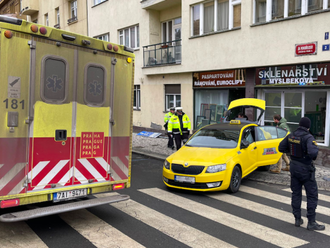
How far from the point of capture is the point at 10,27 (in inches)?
182

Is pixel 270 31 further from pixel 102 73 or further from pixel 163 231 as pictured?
pixel 163 231

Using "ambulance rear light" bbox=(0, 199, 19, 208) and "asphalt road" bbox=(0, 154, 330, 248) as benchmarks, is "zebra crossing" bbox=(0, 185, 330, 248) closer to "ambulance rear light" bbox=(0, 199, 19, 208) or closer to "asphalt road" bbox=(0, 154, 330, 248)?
"asphalt road" bbox=(0, 154, 330, 248)

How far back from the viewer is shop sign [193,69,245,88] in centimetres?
1473

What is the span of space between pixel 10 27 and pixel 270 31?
10.6 m

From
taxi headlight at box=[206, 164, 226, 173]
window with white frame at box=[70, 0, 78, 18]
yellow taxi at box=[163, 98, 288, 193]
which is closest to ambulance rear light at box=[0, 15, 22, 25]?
yellow taxi at box=[163, 98, 288, 193]

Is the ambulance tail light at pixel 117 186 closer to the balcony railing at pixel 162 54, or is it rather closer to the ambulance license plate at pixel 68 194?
the ambulance license plate at pixel 68 194

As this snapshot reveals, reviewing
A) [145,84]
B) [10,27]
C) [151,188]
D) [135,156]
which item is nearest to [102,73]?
[10,27]

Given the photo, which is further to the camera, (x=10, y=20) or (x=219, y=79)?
(x=219, y=79)

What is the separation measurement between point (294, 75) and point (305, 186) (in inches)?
309

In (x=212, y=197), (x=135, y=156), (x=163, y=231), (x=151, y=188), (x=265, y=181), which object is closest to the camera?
(x=163, y=231)

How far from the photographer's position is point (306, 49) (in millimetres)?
11945

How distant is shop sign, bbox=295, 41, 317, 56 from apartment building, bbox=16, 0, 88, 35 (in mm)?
17211

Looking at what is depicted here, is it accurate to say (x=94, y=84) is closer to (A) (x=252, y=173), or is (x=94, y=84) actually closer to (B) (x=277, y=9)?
(A) (x=252, y=173)

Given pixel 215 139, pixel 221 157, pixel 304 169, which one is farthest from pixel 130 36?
pixel 304 169
